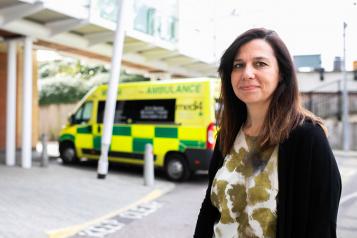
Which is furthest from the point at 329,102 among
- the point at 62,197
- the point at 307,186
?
the point at 307,186

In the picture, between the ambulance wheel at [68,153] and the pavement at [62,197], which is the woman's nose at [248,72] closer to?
the pavement at [62,197]

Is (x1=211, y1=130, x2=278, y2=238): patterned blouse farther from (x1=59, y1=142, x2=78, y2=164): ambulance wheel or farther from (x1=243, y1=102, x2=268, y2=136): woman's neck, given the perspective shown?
(x1=59, y1=142, x2=78, y2=164): ambulance wheel

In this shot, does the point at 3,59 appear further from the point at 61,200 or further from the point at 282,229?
the point at 282,229

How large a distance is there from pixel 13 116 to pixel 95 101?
6.94 feet

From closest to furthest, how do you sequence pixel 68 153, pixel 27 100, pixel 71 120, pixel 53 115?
pixel 27 100
pixel 71 120
pixel 68 153
pixel 53 115

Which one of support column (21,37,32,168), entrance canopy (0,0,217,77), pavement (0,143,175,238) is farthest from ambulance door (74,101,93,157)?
entrance canopy (0,0,217,77)

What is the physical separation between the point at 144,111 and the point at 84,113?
6.93 ft

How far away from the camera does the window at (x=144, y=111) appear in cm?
909

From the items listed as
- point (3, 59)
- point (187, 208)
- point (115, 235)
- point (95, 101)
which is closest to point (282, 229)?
point (115, 235)

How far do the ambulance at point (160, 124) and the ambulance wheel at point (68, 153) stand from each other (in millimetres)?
197

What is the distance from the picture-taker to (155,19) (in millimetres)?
12727

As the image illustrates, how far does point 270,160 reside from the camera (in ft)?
4.82

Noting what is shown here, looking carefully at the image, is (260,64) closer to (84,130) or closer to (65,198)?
(65,198)

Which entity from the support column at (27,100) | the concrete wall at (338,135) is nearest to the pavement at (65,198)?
the support column at (27,100)
